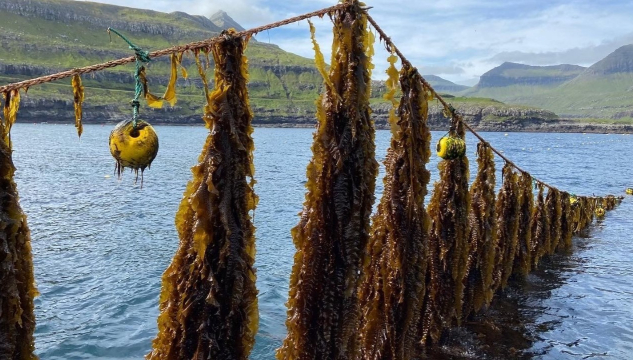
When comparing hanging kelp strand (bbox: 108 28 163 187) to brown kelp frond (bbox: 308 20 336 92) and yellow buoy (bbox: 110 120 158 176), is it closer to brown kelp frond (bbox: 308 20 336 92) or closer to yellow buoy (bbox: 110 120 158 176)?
yellow buoy (bbox: 110 120 158 176)

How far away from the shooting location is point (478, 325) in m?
12.9

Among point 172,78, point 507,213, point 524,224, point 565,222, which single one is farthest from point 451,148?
point 565,222

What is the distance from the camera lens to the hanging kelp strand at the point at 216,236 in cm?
484

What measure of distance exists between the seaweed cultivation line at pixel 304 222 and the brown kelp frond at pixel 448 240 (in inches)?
37.1

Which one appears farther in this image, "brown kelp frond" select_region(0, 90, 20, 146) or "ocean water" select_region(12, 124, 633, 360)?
"ocean water" select_region(12, 124, 633, 360)

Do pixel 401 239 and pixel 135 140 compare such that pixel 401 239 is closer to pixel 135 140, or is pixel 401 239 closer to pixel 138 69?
pixel 135 140

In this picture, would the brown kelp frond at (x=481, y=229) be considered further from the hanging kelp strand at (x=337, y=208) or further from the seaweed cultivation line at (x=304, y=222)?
the hanging kelp strand at (x=337, y=208)

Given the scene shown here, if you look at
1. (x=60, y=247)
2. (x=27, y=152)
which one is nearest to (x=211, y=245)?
(x=60, y=247)

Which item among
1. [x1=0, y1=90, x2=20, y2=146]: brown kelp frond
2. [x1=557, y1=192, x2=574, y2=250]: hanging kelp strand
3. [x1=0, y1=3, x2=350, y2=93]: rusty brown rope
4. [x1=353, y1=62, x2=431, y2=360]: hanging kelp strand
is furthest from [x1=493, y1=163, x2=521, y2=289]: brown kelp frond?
[x1=0, y1=90, x2=20, y2=146]: brown kelp frond

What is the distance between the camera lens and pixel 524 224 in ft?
54.0

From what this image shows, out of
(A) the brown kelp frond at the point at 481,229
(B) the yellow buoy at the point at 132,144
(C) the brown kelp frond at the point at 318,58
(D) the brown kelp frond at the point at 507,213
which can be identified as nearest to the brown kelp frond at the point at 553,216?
(D) the brown kelp frond at the point at 507,213

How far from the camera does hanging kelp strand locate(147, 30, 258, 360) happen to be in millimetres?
4840

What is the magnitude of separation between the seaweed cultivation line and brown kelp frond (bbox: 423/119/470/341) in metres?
0.94

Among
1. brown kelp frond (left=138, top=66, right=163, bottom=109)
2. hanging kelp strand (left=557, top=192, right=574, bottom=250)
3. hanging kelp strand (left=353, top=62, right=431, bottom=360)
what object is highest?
brown kelp frond (left=138, top=66, right=163, bottom=109)
